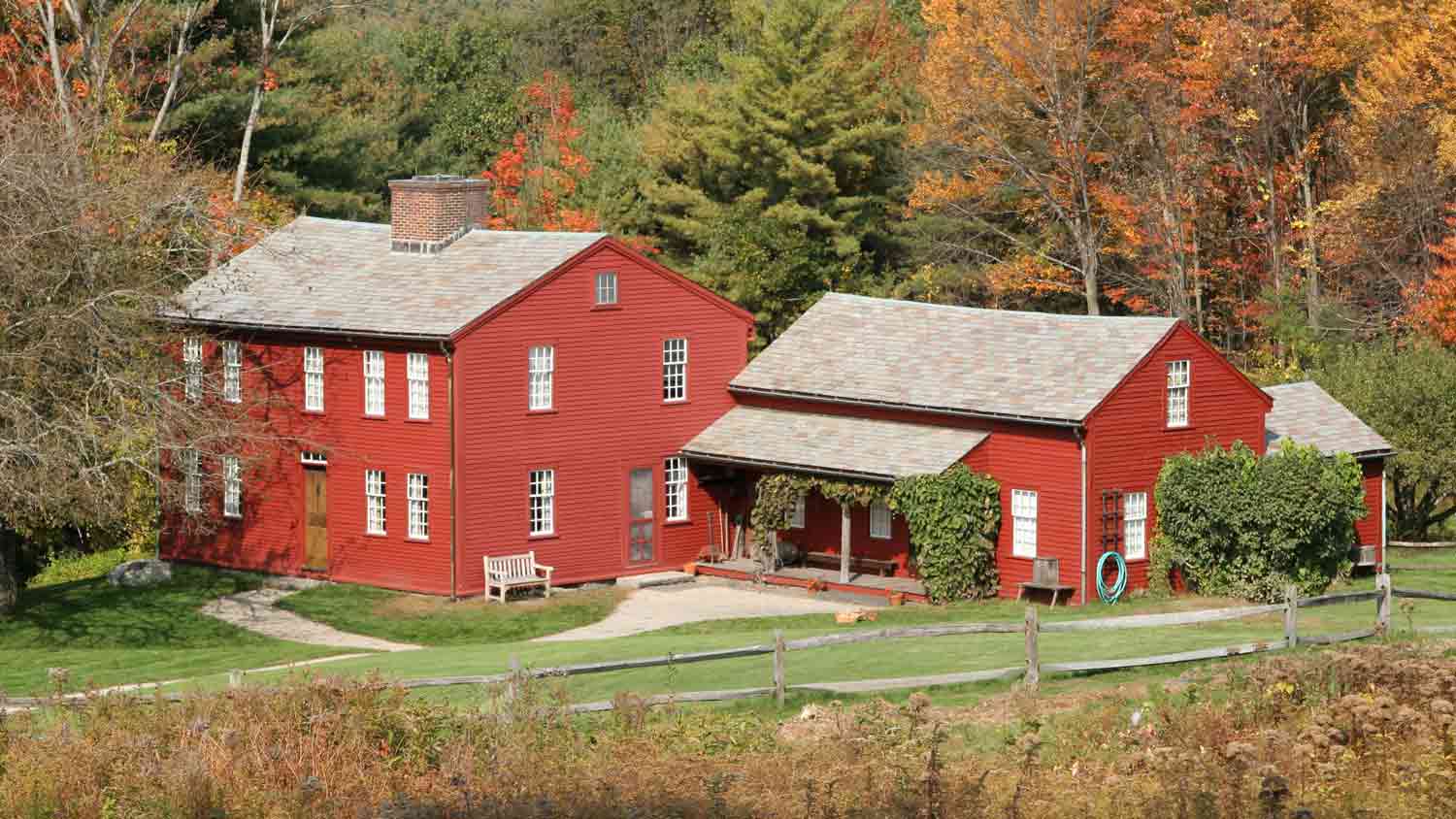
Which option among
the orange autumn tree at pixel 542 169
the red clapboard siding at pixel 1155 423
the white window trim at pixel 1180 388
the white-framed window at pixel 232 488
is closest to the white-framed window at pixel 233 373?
the white-framed window at pixel 232 488

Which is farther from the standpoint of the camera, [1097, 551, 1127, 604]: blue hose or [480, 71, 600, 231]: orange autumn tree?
[480, 71, 600, 231]: orange autumn tree

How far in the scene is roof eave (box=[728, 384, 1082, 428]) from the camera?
41.3 metres

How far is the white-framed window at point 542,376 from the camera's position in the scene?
4416 centimetres

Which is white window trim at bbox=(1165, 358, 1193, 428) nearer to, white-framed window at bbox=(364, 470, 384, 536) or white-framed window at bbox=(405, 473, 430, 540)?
white-framed window at bbox=(405, 473, 430, 540)

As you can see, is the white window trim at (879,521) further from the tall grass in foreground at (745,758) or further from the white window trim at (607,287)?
the tall grass in foreground at (745,758)

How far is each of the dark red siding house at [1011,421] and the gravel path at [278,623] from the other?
8.66 m

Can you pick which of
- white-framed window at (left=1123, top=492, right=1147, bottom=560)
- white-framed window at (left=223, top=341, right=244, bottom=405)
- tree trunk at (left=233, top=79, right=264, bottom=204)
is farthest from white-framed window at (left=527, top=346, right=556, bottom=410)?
tree trunk at (left=233, top=79, right=264, bottom=204)

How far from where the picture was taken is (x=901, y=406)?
43.9 m

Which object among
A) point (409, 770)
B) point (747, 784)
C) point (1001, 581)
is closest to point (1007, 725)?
point (747, 784)

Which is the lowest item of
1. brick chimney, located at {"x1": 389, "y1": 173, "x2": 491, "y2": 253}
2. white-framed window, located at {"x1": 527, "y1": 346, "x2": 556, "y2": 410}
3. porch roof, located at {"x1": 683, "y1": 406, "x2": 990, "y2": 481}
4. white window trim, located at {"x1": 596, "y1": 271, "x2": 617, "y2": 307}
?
porch roof, located at {"x1": 683, "y1": 406, "x2": 990, "y2": 481}

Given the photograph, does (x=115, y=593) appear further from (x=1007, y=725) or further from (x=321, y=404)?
(x=1007, y=725)

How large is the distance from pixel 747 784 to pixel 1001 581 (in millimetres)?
23197

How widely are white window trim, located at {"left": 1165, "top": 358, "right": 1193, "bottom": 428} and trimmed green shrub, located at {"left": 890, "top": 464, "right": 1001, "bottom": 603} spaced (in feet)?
13.1

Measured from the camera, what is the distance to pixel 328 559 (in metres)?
45.4
